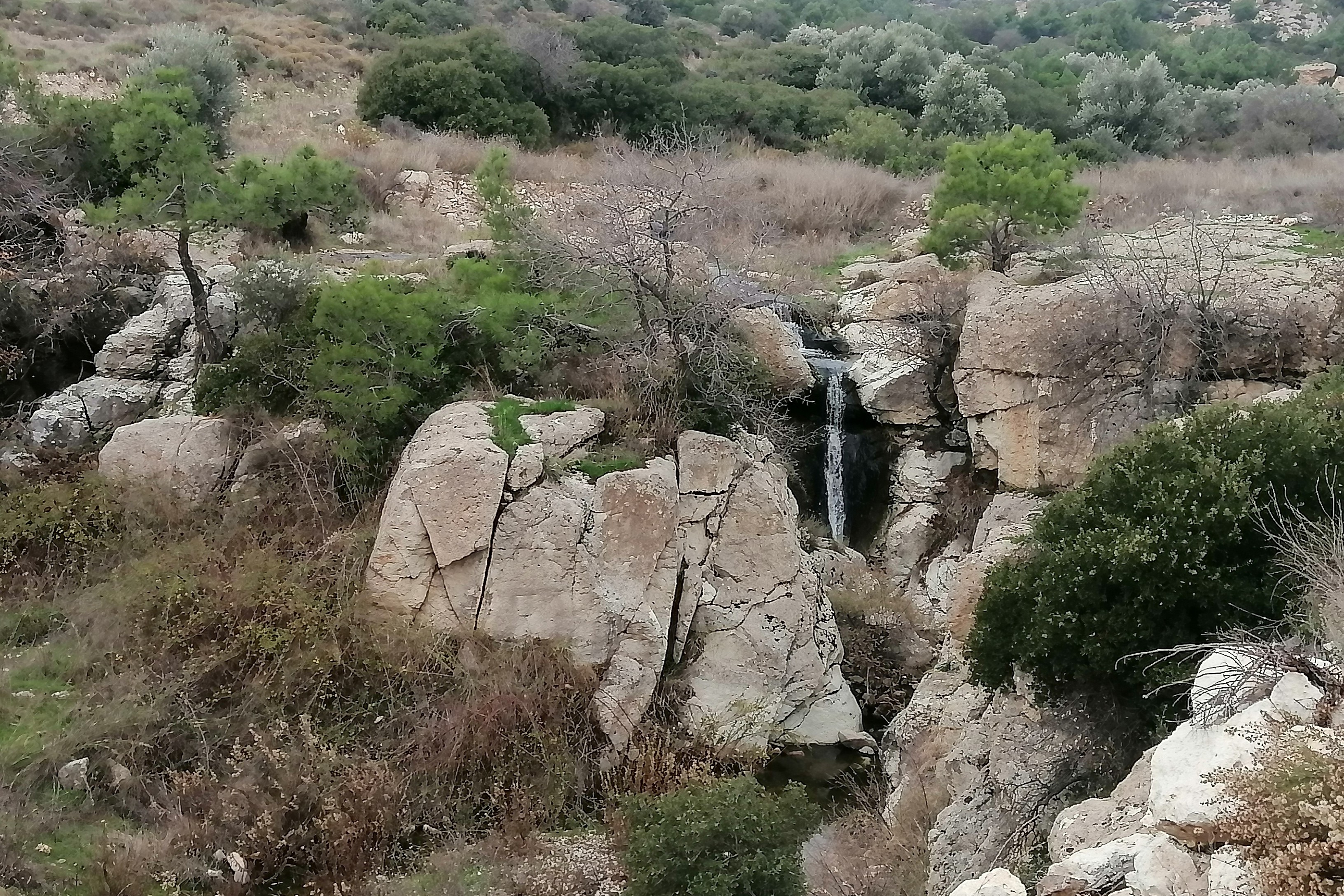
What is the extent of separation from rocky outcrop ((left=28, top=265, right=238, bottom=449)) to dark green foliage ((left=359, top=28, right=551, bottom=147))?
11.2 meters

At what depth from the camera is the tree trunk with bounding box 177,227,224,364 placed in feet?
35.1

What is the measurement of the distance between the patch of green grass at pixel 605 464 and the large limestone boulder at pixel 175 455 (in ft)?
12.1

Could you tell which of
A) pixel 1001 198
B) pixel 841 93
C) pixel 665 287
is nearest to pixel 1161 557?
pixel 665 287

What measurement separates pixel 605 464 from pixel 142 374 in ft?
18.4

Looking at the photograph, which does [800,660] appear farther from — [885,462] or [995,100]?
[995,100]

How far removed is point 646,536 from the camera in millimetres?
9297

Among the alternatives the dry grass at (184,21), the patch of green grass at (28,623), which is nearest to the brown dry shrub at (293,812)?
the patch of green grass at (28,623)

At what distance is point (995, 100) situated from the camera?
26.9 meters

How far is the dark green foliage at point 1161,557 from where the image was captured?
264 inches

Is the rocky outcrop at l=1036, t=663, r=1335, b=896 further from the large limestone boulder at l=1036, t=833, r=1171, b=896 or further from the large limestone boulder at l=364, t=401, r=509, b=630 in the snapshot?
the large limestone boulder at l=364, t=401, r=509, b=630

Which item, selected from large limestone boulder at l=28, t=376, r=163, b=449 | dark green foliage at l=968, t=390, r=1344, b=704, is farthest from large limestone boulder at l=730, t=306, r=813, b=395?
large limestone boulder at l=28, t=376, r=163, b=449

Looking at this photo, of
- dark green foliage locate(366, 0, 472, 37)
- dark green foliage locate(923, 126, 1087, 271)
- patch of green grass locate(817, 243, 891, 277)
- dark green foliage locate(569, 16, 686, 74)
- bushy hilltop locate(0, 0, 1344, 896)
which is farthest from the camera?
dark green foliage locate(366, 0, 472, 37)

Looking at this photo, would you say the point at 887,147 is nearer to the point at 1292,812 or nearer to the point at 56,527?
the point at 56,527

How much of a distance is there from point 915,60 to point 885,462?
20.7 meters
